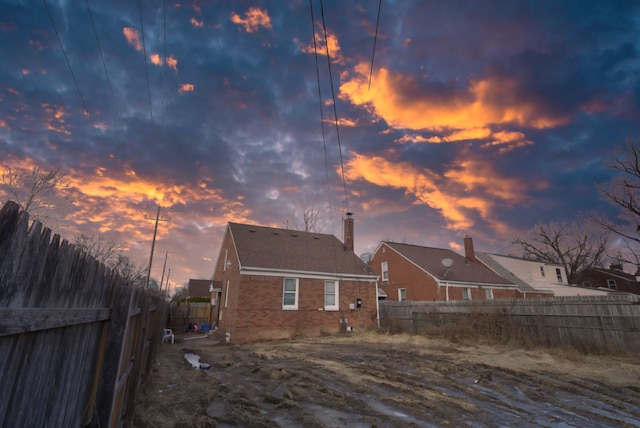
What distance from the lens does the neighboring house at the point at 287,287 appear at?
18562 millimetres

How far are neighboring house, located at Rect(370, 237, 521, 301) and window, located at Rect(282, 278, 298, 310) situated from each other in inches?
459

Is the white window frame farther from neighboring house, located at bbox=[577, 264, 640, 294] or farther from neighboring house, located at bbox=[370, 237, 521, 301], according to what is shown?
neighboring house, located at bbox=[577, 264, 640, 294]

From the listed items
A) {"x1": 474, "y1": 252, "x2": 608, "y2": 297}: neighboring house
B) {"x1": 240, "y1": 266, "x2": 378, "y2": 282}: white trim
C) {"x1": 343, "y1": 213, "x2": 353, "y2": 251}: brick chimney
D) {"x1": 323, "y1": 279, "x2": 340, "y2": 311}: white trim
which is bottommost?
{"x1": 323, "y1": 279, "x2": 340, "y2": 311}: white trim

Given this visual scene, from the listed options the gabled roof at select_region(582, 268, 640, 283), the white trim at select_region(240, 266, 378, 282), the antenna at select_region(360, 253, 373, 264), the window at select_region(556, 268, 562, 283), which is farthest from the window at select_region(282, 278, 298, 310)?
the gabled roof at select_region(582, 268, 640, 283)

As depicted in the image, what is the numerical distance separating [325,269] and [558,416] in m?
16.5

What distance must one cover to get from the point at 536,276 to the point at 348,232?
2225 centimetres

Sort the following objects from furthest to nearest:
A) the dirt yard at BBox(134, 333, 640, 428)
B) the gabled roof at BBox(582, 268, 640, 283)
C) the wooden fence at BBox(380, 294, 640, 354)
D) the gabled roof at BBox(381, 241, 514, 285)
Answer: the gabled roof at BBox(582, 268, 640, 283) → the gabled roof at BBox(381, 241, 514, 285) → the wooden fence at BBox(380, 294, 640, 354) → the dirt yard at BBox(134, 333, 640, 428)

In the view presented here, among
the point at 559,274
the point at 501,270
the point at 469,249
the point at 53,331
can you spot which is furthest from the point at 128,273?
the point at 559,274

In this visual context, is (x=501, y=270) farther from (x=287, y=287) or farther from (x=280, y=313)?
(x=280, y=313)

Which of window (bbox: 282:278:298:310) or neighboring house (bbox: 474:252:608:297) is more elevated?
neighboring house (bbox: 474:252:608:297)

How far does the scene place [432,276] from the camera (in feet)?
85.7

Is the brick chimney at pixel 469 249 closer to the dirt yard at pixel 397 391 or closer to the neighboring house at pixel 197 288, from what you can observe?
the dirt yard at pixel 397 391

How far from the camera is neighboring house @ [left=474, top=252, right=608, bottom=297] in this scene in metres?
33.0

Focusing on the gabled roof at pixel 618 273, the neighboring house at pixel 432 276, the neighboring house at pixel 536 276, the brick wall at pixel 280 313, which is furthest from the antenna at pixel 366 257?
the gabled roof at pixel 618 273
